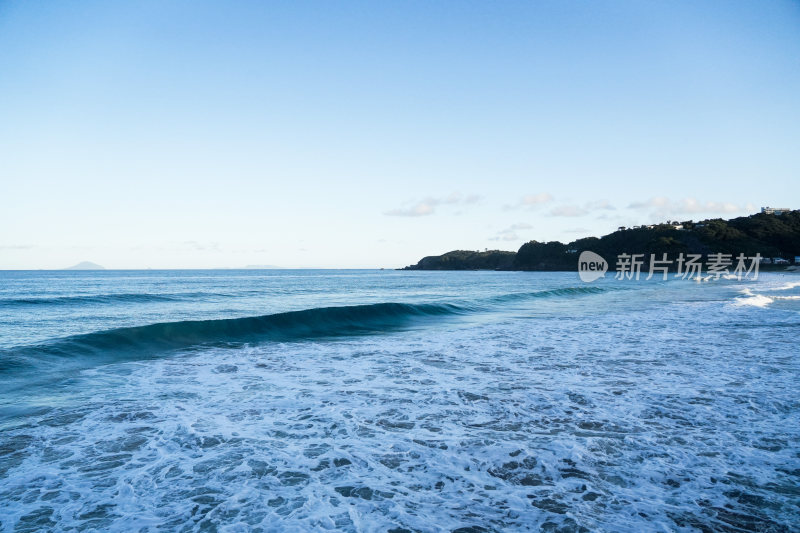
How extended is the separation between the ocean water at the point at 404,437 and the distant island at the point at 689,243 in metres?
94.6

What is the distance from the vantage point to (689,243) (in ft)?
308

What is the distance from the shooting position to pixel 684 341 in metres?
11.9

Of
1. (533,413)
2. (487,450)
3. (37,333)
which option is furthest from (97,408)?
(37,333)

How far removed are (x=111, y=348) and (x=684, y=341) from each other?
53.1 ft

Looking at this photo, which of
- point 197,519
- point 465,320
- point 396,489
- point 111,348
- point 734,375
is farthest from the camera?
point 465,320

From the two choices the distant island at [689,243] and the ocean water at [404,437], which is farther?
the distant island at [689,243]

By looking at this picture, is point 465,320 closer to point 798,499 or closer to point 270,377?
point 270,377

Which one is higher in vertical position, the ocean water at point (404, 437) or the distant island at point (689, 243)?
the distant island at point (689, 243)

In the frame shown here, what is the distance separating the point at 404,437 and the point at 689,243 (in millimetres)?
110089

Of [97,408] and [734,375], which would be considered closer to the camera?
[97,408]

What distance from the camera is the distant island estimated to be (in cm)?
8581

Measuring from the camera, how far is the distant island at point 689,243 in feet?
282

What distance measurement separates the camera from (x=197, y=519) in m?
3.50

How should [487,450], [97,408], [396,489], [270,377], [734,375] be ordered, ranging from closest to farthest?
1. [396,489]
2. [487,450]
3. [97,408]
4. [734,375]
5. [270,377]
